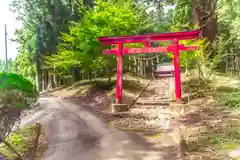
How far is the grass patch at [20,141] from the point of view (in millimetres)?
6809

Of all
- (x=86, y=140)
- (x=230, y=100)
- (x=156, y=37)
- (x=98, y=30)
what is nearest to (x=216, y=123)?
(x=230, y=100)

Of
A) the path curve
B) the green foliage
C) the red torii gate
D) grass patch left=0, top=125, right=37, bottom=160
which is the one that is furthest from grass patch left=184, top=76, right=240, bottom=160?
the green foliage

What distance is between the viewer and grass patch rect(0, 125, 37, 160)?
6.81m

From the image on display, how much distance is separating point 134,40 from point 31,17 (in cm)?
1391

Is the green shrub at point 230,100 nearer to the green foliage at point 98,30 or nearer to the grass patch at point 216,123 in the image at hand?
the grass patch at point 216,123

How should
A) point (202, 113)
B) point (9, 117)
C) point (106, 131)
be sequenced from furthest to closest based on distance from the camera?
point (202, 113) < point (106, 131) < point (9, 117)

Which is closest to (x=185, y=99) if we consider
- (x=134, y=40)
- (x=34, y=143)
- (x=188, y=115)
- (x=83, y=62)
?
(x=188, y=115)

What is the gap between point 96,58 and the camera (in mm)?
15555

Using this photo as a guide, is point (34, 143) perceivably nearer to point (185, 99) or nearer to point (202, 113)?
point (202, 113)

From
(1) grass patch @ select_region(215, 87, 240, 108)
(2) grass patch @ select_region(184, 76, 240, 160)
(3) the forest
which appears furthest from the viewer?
(3) the forest

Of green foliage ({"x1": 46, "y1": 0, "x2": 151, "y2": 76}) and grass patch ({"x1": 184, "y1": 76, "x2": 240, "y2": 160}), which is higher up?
green foliage ({"x1": 46, "y1": 0, "x2": 151, "y2": 76})

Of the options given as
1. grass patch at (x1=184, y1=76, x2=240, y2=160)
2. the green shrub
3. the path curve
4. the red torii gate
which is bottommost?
the path curve

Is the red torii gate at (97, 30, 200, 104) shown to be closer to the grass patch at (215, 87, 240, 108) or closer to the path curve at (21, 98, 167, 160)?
the grass patch at (215, 87, 240, 108)

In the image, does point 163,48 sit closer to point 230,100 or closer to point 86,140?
point 230,100
